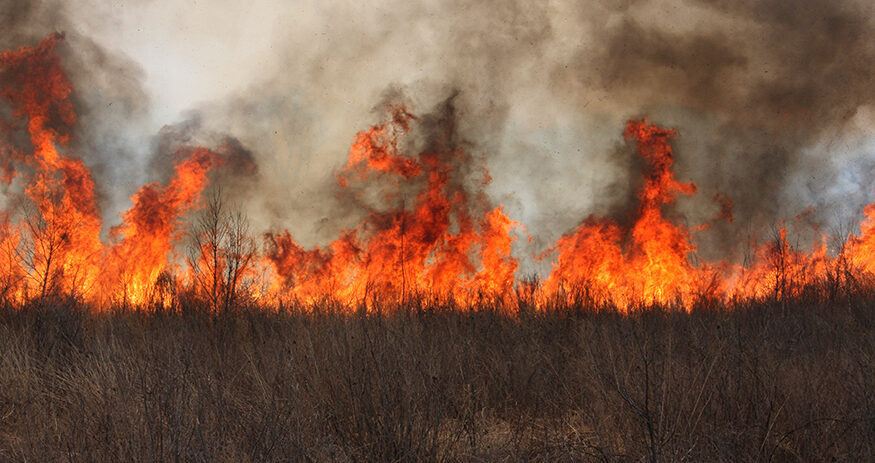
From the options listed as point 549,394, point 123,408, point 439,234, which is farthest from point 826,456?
point 439,234

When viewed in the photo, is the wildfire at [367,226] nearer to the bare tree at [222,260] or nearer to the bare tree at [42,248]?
the bare tree at [42,248]

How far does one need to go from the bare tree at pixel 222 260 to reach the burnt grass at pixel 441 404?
3269 millimetres

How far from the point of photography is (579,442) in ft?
12.1

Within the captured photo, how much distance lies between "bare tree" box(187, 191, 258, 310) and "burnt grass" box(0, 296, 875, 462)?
10.7ft

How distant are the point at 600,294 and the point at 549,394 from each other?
4752 millimetres

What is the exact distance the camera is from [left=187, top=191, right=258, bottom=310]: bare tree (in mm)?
9711

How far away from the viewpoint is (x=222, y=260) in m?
10.6

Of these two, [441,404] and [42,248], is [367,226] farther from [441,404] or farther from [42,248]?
[441,404]

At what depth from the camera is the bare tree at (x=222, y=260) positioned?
971 centimetres

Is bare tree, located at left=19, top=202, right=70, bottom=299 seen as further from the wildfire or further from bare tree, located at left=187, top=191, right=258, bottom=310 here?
bare tree, located at left=187, top=191, right=258, bottom=310

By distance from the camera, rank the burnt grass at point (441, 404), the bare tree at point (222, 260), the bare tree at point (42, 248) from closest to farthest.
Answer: the burnt grass at point (441, 404), the bare tree at point (222, 260), the bare tree at point (42, 248)

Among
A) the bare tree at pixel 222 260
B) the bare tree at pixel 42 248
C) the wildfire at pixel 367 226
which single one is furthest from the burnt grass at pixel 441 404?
the wildfire at pixel 367 226

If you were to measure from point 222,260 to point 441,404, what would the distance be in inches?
318


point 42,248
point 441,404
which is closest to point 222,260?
point 42,248
